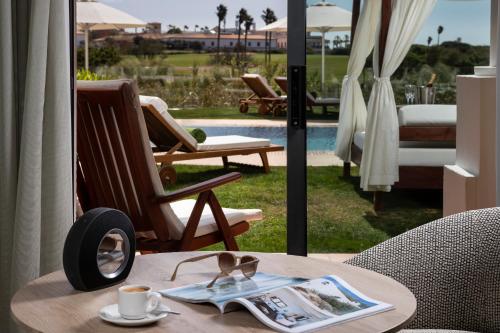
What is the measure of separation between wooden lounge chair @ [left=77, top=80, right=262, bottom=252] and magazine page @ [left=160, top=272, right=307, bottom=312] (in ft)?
5.86

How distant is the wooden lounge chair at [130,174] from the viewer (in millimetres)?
4062

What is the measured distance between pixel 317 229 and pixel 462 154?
796mm

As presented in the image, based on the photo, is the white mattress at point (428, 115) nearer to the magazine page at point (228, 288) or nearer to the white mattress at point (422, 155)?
the white mattress at point (422, 155)

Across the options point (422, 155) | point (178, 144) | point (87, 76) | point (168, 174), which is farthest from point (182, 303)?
point (87, 76)

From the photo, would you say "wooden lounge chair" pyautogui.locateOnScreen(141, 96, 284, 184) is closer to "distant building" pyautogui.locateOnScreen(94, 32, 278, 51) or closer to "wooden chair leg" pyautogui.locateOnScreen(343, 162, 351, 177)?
"distant building" pyautogui.locateOnScreen(94, 32, 278, 51)

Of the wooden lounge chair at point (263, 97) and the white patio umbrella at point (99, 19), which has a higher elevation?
the white patio umbrella at point (99, 19)

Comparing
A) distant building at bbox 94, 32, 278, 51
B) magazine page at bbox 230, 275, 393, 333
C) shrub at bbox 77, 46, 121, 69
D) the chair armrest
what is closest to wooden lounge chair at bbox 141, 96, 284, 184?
distant building at bbox 94, 32, 278, 51

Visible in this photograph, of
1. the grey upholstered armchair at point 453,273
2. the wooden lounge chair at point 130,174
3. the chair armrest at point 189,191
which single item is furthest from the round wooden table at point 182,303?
the wooden lounge chair at point 130,174

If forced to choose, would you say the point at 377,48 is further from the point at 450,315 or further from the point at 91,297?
the point at 91,297

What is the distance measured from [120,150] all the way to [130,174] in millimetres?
119

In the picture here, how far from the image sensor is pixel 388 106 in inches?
173

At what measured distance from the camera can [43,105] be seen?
358cm

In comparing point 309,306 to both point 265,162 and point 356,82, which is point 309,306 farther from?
point 265,162

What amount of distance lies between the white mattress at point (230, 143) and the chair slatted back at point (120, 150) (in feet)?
9.78
